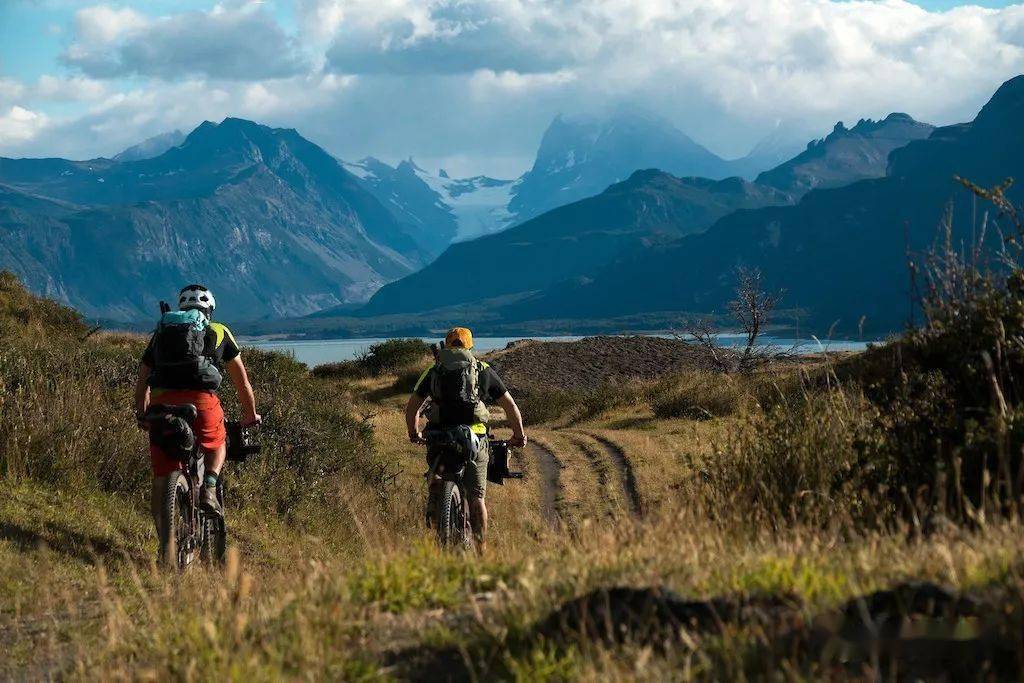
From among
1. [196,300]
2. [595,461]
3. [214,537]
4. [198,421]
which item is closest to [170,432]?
[198,421]

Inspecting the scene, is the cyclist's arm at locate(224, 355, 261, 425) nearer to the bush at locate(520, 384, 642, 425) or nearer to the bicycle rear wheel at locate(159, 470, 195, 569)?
the bicycle rear wheel at locate(159, 470, 195, 569)

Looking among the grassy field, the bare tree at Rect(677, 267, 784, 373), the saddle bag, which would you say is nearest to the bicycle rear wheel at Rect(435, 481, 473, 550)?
the grassy field

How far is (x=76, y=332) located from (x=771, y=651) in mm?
26741

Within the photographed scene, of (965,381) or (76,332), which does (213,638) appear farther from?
(76,332)

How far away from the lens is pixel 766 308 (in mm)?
38938

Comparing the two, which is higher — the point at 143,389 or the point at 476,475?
the point at 143,389

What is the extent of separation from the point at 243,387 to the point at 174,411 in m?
0.75

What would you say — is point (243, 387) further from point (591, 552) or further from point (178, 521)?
point (591, 552)

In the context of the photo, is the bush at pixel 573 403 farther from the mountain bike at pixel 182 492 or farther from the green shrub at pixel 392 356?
the mountain bike at pixel 182 492

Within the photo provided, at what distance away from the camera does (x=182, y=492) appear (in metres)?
8.52

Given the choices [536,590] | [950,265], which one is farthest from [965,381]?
[536,590]

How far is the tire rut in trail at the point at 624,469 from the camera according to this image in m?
16.9

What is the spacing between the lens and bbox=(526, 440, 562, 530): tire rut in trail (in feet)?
52.5

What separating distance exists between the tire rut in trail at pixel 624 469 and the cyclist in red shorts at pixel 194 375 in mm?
7101
